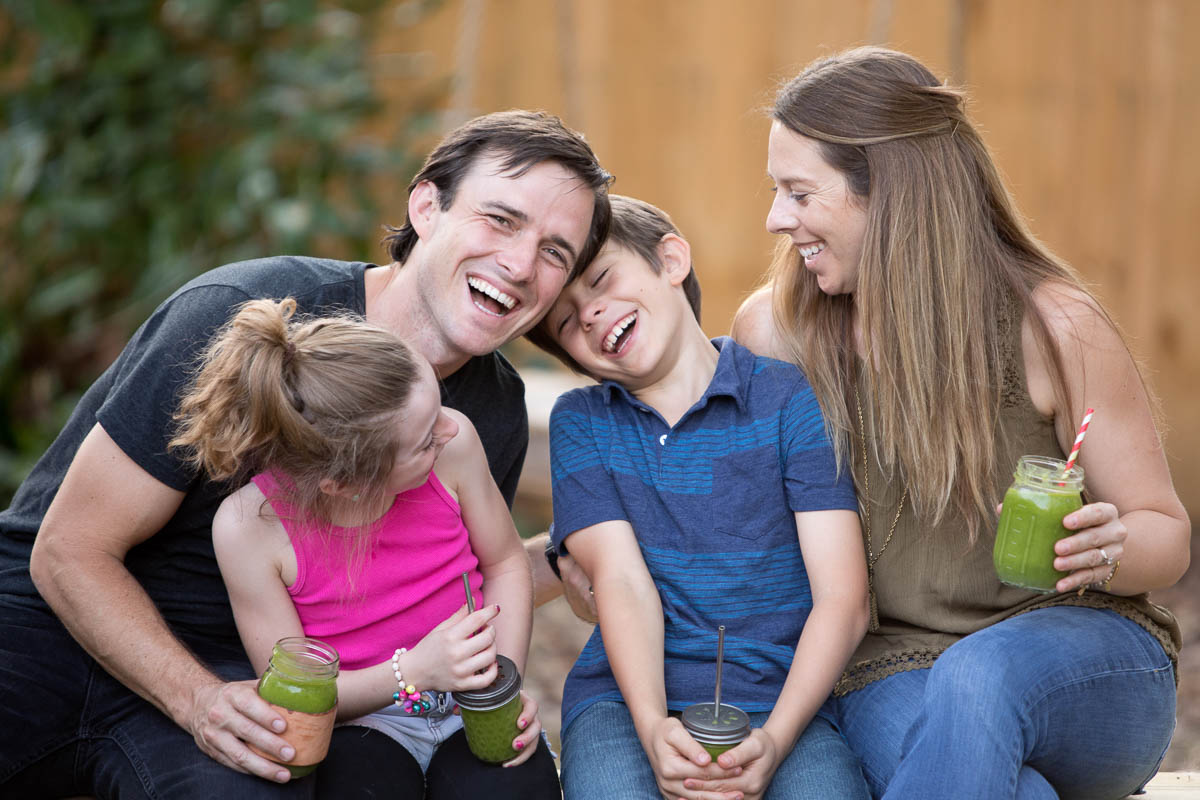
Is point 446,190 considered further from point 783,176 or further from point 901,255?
point 901,255

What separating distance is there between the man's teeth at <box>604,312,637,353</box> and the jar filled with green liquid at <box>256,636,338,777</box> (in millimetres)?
840

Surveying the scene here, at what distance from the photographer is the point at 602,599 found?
231 centimetres

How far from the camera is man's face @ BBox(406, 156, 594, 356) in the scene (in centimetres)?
238

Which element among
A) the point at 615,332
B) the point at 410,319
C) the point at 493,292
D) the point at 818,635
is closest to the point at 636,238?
the point at 615,332

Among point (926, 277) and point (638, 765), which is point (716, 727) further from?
point (926, 277)

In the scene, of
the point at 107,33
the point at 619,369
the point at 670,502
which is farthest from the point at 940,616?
the point at 107,33

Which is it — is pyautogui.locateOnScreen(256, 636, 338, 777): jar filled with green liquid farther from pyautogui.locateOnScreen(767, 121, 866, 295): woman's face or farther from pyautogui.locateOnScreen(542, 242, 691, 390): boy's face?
pyautogui.locateOnScreen(767, 121, 866, 295): woman's face

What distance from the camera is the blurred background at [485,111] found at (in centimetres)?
492

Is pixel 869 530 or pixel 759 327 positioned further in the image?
pixel 759 327

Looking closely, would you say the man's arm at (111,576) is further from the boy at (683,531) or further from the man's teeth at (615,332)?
the man's teeth at (615,332)

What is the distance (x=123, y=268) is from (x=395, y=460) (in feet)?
13.1

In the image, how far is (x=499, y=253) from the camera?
2385 millimetres

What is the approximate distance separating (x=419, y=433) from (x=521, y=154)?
25.2 inches

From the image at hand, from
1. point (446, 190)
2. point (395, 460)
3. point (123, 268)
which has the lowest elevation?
point (123, 268)
